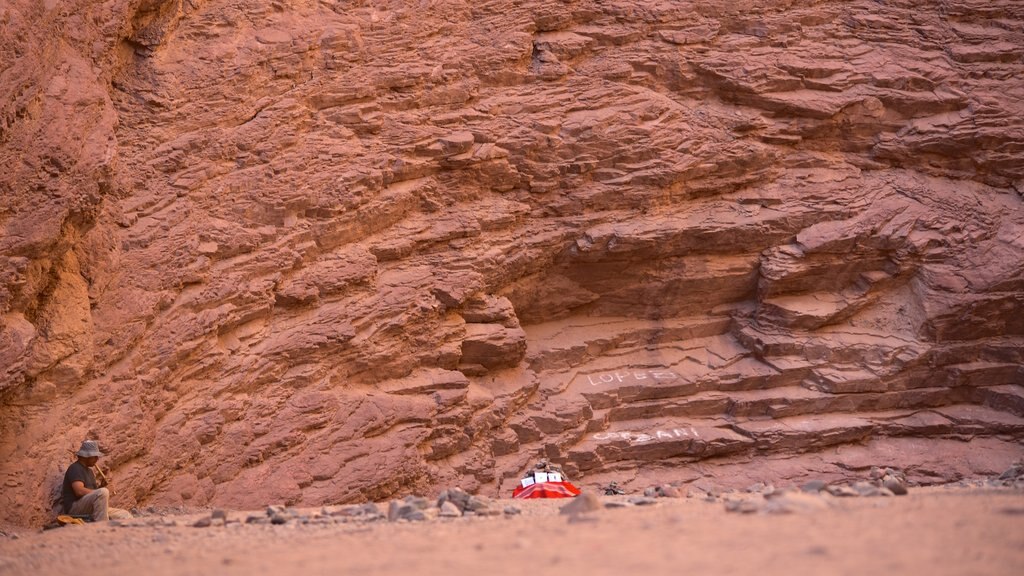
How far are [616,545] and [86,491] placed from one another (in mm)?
4870

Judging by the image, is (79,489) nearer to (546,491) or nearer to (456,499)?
(456,499)

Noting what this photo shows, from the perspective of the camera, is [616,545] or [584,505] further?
[584,505]

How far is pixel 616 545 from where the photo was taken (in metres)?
4.54

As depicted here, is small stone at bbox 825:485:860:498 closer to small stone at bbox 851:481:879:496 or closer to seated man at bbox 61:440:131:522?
small stone at bbox 851:481:879:496

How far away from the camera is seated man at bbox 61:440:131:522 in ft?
25.2

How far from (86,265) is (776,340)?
8.62m

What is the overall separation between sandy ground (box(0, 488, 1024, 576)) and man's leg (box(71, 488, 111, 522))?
1457 millimetres

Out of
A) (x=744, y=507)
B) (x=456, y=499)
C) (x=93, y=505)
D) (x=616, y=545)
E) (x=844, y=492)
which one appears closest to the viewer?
(x=616, y=545)

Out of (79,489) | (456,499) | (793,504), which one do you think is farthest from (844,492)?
(79,489)

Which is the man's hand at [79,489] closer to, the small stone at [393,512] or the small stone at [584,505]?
the small stone at [393,512]

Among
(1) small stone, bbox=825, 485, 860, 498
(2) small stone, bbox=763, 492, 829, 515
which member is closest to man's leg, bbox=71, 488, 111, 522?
(2) small stone, bbox=763, 492, 829, 515

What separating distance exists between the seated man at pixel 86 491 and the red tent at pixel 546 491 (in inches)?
158

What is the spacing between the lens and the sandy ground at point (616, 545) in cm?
407

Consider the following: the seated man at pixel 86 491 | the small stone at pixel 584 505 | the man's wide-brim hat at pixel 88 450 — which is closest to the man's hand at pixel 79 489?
the seated man at pixel 86 491
